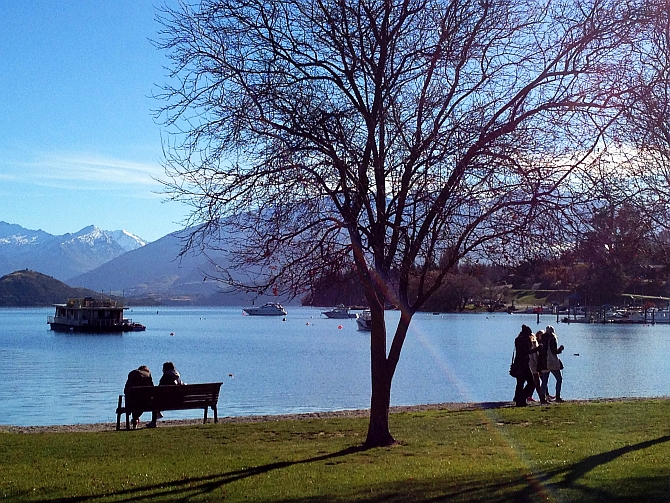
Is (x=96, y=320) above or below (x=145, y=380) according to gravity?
below

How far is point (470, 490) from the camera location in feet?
30.2

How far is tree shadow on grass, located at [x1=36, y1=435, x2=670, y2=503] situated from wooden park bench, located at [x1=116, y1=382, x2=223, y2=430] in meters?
8.00

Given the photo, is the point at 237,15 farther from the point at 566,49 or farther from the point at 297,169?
the point at 566,49

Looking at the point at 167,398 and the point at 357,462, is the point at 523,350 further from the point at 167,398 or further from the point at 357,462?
the point at 357,462

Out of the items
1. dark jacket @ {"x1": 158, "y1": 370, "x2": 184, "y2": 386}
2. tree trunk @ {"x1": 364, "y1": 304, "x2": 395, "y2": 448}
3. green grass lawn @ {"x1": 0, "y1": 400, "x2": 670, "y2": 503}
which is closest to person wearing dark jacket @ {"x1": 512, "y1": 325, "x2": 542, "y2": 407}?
green grass lawn @ {"x1": 0, "y1": 400, "x2": 670, "y2": 503}

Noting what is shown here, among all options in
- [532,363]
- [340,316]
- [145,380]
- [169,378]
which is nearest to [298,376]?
[532,363]

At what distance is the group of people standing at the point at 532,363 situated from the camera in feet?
68.3

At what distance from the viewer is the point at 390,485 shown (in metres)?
9.64

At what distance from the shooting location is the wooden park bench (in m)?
18.3

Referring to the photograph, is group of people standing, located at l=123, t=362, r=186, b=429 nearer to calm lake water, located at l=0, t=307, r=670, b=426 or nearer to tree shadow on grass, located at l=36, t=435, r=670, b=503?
calm lake water, located at l=0, t=307, r=670, b=426

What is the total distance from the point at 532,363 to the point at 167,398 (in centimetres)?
950

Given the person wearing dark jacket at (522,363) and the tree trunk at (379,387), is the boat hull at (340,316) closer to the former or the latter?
the person wearing dark jacket at (522,363)

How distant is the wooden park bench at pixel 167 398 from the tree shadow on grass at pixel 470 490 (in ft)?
26.2

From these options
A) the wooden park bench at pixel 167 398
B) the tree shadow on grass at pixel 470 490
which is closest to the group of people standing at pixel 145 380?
the wooden park bench at pixel 167 398
